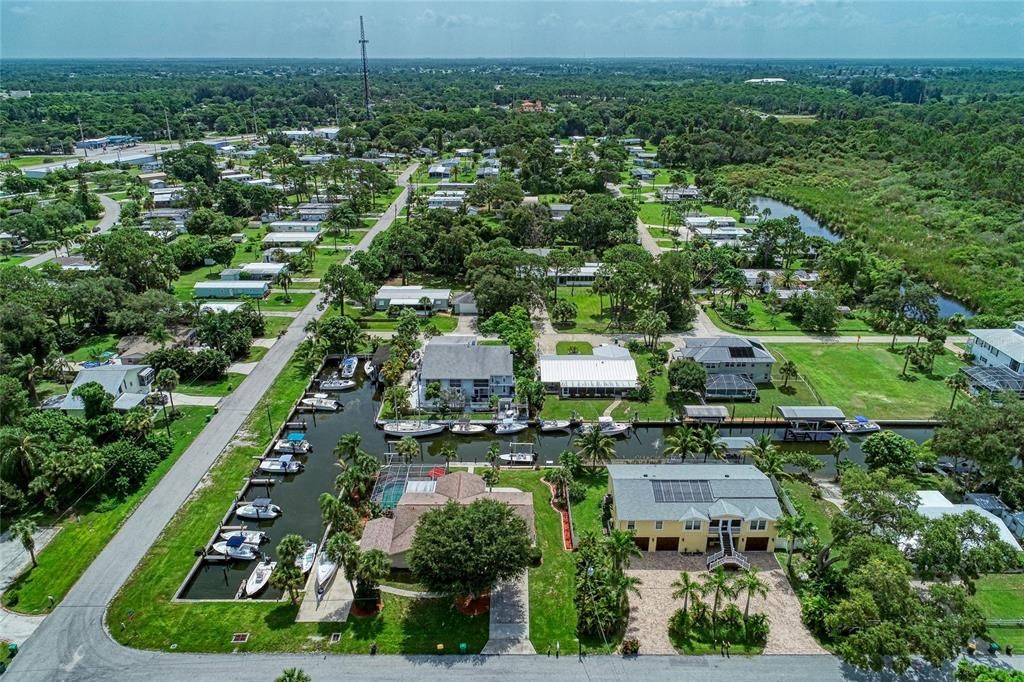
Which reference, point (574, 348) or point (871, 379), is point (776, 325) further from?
point (574, 348)

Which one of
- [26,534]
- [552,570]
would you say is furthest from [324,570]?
[26,534]

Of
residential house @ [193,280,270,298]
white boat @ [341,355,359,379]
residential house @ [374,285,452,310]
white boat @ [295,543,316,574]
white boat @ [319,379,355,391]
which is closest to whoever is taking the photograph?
white boat @ [295,543,316,574]

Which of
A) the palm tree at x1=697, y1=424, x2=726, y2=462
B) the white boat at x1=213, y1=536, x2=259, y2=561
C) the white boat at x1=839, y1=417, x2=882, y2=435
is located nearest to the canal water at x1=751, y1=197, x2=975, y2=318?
the white boat at x1=839, y1=417, x2=882, y2=435

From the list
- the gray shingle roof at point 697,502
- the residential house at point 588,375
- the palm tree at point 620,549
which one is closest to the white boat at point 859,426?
the gray shingle roof at point 697,502

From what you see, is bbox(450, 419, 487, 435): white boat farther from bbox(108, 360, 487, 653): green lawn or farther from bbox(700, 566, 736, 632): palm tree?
bbox(700, 566, 736, 632): palm tree

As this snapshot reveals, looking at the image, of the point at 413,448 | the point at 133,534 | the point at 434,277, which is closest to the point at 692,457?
the point at 413,448

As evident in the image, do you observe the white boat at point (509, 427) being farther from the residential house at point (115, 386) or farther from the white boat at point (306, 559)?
the residential house at point (115, 386)
